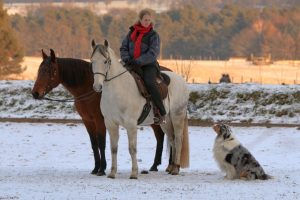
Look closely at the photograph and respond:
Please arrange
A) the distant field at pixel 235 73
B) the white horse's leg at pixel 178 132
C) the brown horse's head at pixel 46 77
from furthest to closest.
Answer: the distant field at pixel 235 73, the white horse's leg at pixel 178 132, the brown horse's head at pixel 46 77

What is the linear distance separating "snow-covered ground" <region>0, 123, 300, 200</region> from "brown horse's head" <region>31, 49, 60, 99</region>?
1462 millimetres

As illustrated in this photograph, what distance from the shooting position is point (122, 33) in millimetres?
98938

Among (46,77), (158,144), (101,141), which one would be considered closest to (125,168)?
(158,144)

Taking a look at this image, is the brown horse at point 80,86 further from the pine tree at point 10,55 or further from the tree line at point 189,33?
the tree line at point 189,33

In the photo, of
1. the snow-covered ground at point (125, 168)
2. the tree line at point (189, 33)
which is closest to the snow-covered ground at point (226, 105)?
the snow-covered ground at point (125, 168)

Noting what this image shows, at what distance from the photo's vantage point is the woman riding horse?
1302 cm

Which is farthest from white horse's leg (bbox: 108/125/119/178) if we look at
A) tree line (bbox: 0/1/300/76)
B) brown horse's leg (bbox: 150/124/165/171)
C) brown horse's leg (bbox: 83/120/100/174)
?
tree line (bbox: 0/1/300/76)

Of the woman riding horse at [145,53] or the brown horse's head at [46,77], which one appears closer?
the woman riding horse at [145,53]

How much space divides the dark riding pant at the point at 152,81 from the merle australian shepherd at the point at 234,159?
1.08m

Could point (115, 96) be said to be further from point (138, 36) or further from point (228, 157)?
point (228, 157)

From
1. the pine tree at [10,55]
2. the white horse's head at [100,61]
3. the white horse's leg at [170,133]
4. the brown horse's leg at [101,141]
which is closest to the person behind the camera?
the white horse's head at [100,61]

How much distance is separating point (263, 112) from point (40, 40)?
231 feet

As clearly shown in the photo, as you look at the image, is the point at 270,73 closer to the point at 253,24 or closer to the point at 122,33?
the point at 122,33

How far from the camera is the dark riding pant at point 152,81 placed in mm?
13008
